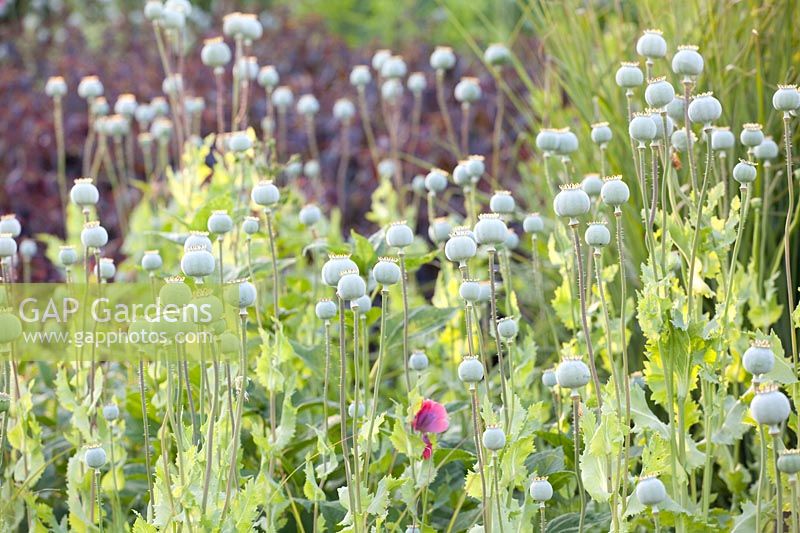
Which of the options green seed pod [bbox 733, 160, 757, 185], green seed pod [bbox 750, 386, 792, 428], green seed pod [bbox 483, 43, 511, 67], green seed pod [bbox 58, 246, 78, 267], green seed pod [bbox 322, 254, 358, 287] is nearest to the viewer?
green seed pod [bbox 750, 386, 792, 428]

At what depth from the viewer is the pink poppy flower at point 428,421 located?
1543 millimetres

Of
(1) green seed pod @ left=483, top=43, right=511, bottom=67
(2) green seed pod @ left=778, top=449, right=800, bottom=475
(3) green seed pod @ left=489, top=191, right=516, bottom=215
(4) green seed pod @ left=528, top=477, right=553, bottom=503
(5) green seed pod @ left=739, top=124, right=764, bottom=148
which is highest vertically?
(1) green seed pod @ left=483, top=43, right=511, bottom=67

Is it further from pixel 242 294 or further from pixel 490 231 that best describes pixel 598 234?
pixel 242 294

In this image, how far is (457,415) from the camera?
207 centimetres

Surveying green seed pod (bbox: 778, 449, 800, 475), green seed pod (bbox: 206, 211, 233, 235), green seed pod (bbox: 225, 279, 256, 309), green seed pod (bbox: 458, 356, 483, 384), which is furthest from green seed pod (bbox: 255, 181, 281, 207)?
green seed pod (bbox: 778, 449, 800, 475)

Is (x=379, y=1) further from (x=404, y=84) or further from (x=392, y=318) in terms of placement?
(x=392, y=318)

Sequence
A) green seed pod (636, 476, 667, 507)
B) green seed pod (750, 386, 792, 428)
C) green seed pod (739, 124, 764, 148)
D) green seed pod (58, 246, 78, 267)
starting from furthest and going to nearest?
green seed pod (58, 246, 78, 267), green seed pod (739, 124, 764, 148), green seed pod (636, 476, 667, 507), green seed pod (750, 386, 792, 428)

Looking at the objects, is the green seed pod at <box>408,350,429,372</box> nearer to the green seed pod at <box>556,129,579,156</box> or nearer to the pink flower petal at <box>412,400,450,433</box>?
the pink flower petal at <box>412,400,450,433</box>

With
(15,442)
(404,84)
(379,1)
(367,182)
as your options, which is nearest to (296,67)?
(404,84)

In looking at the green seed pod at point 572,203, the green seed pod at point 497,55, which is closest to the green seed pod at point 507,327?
the green seed pod at point 572,203

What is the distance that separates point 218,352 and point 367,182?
7.91ft

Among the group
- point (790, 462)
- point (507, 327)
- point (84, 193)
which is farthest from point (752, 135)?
point (84, 193)

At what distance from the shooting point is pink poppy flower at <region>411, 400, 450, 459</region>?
60.7 inches

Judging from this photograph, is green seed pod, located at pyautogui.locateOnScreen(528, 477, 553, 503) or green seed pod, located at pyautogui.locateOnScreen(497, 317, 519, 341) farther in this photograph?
green seed pod, located at pyautogui.locateOnScreen(497, 317, 519, 341)
